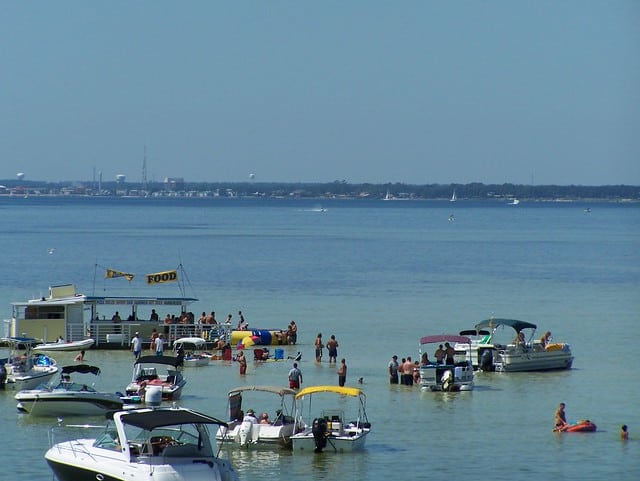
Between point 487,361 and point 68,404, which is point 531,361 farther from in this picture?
point 68,404

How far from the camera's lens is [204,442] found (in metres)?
27.4

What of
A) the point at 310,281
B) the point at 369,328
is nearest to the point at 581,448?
the point at 369,328

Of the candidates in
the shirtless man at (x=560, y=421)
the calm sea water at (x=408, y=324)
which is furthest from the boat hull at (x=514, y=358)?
the shirtless man at (x=560, y=421)

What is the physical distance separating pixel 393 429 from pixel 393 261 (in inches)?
3434

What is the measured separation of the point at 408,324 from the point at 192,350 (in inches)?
671

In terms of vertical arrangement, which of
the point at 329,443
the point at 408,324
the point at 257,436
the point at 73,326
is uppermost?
the point at 73,326

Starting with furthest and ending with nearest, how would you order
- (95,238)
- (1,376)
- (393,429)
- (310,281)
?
1. (95,238)
2. (310,281)
3. (1,376)
4. (393,429)

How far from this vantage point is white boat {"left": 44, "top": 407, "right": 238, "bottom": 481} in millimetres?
26188

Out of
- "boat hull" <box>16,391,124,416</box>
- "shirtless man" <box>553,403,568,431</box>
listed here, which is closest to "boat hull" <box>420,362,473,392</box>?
"shirtless man" <box>553,403,568,431</box>

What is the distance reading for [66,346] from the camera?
51625 mm

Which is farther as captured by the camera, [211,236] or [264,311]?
[211,236]

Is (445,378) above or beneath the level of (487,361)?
above

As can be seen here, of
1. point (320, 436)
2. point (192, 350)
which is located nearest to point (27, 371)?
point (192, 350)

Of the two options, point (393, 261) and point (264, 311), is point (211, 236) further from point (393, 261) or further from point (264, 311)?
point (264, 311)
